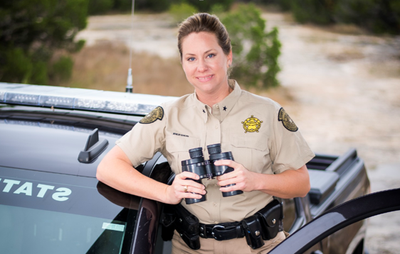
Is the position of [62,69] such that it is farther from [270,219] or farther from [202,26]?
[270,219]

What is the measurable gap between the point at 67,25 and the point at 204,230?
12.0 m

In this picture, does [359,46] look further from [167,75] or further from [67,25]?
[67,25]

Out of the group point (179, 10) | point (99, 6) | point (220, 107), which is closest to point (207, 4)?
point (179, 10)

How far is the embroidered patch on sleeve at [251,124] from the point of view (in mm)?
1797

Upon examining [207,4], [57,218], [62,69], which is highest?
[57,218]

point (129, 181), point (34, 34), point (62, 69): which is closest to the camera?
point (129, 181)

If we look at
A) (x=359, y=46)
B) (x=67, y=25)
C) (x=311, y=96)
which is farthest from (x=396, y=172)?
(x=359, y=46)

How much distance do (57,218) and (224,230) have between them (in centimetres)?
65

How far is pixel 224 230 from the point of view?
169 cm

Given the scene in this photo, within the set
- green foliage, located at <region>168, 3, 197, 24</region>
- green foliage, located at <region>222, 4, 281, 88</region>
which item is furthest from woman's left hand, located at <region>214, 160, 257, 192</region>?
green foliage, located at <region>168, 3, 197, 24</region>

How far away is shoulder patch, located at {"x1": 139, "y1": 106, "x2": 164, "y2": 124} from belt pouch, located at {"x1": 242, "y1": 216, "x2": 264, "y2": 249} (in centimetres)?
57

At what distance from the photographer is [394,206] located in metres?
1.18

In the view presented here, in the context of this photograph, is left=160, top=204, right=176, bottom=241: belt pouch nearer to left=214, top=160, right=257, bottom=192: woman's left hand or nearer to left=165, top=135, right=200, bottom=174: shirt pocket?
left=165, top=135, right=200, bottom=174: shirt pocket

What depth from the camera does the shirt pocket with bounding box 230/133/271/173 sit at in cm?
177
